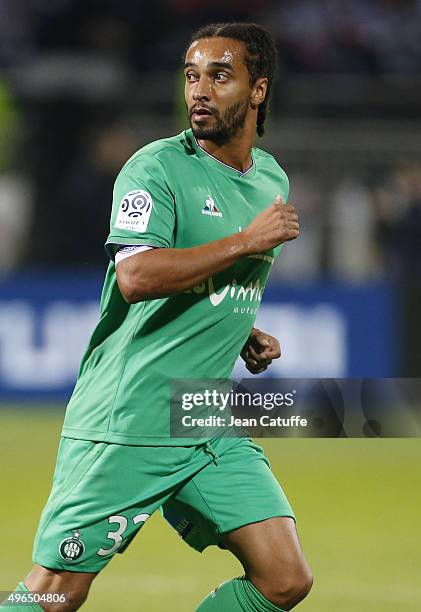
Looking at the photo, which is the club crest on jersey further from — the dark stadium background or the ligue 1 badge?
the dark stadium background

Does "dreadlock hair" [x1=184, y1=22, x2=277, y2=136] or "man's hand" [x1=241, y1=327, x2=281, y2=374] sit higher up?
"dreadlock hair" [x1=184, y1=22, x2=277, y2=136]

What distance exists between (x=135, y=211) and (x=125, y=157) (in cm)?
706

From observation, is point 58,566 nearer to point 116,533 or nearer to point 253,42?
point 116,533

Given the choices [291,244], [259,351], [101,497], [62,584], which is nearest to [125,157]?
[291,244]

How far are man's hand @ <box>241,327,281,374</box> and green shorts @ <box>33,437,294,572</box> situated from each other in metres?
0.32

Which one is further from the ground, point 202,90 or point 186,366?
point 202,90

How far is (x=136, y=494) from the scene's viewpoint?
3908 mm

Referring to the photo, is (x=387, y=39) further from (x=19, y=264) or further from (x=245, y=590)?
(x=245, y=590)

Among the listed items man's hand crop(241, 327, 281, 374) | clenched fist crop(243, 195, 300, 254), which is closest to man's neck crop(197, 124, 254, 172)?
clenched fist crop(243, 195, 300, 254)

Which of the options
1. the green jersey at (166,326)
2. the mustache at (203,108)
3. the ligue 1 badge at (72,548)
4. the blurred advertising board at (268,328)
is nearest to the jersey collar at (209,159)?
the green jersey at (166,326)

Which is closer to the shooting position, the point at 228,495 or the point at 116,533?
the point at 116,533

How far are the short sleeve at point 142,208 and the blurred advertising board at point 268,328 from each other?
6.22m

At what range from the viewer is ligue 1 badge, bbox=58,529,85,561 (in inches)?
149

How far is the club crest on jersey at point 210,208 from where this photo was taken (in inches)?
157
